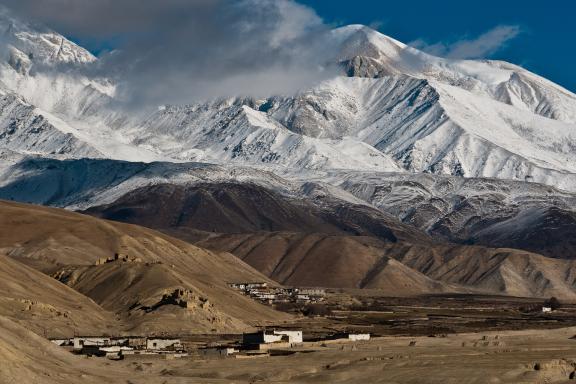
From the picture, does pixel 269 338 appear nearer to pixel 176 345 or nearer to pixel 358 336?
pixel 176 345

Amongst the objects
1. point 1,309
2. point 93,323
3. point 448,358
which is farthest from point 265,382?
point 93,323

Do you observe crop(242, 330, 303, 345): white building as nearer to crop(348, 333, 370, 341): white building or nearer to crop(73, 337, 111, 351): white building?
crop(348, 333, 370, 341): white building

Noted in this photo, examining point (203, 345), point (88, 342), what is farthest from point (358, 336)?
point (88, 342)

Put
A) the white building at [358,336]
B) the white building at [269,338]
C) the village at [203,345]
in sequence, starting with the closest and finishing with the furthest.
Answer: the village at [203,345] → the white building at [269,338] → the white building at [358,336]

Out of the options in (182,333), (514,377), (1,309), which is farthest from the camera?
(182,333)

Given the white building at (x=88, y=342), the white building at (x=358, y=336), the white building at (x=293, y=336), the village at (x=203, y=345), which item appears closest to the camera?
the village at (x=203, y=345)

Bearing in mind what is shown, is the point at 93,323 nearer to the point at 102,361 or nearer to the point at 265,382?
the point at 102,361

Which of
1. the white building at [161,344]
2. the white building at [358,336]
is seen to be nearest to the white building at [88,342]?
the white building at [161,344]

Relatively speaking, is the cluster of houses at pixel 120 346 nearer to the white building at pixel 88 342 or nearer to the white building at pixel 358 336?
the white building at pixel 88 342

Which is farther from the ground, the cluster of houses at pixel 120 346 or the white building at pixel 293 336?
the white building at pixel 293 336
